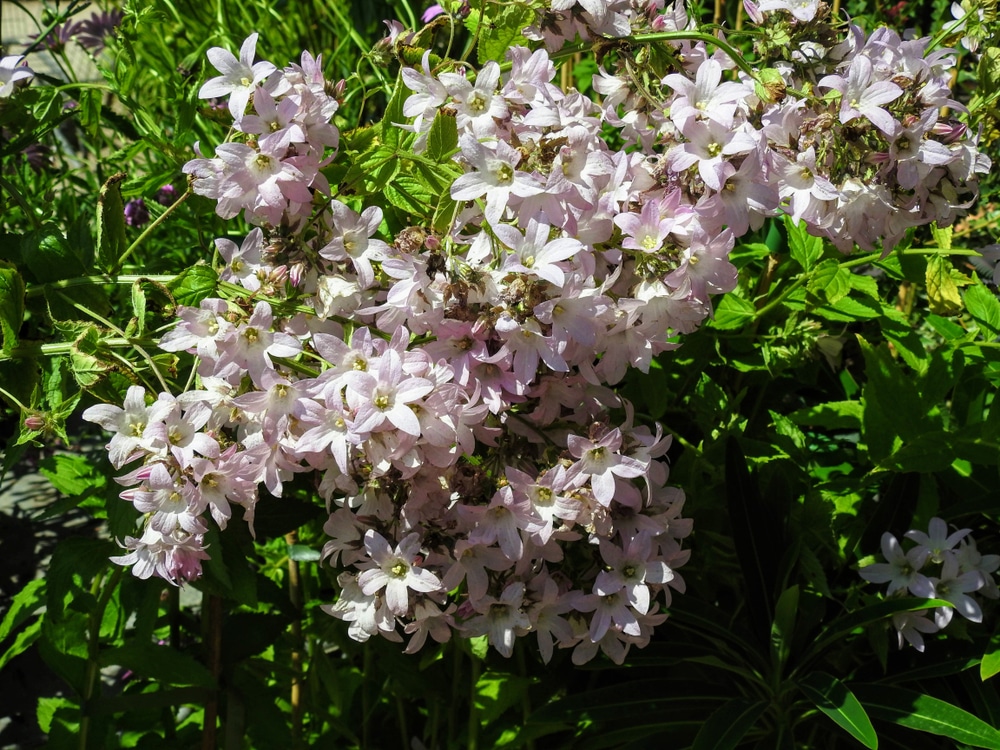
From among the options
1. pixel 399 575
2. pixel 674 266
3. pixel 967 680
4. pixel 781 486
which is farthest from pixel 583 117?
pixel 967 680

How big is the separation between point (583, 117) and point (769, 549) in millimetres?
587

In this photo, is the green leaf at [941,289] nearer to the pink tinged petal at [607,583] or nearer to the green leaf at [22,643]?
the pink tinged petal at [607,583]

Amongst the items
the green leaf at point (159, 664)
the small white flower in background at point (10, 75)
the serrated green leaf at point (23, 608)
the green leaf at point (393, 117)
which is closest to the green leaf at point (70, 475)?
the serrated green leaf at point (23, 608)

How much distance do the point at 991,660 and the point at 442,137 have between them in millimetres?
814

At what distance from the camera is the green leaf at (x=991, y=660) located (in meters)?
1.01

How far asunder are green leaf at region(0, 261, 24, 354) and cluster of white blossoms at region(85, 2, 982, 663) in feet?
0.44

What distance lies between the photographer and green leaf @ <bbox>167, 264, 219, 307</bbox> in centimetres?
76

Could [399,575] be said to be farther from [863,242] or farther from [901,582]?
[901,582]

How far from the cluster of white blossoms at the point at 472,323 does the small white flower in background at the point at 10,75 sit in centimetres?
21

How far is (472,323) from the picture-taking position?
0.69 m

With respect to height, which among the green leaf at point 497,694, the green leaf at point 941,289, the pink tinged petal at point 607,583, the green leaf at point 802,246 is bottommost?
the green leaf at point 497,694

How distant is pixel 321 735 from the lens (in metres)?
1.26

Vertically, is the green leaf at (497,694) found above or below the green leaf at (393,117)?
below

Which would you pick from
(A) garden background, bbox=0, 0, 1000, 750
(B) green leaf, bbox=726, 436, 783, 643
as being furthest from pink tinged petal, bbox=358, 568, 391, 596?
(B) green leaf, bbox=726, 436, 783, 643
